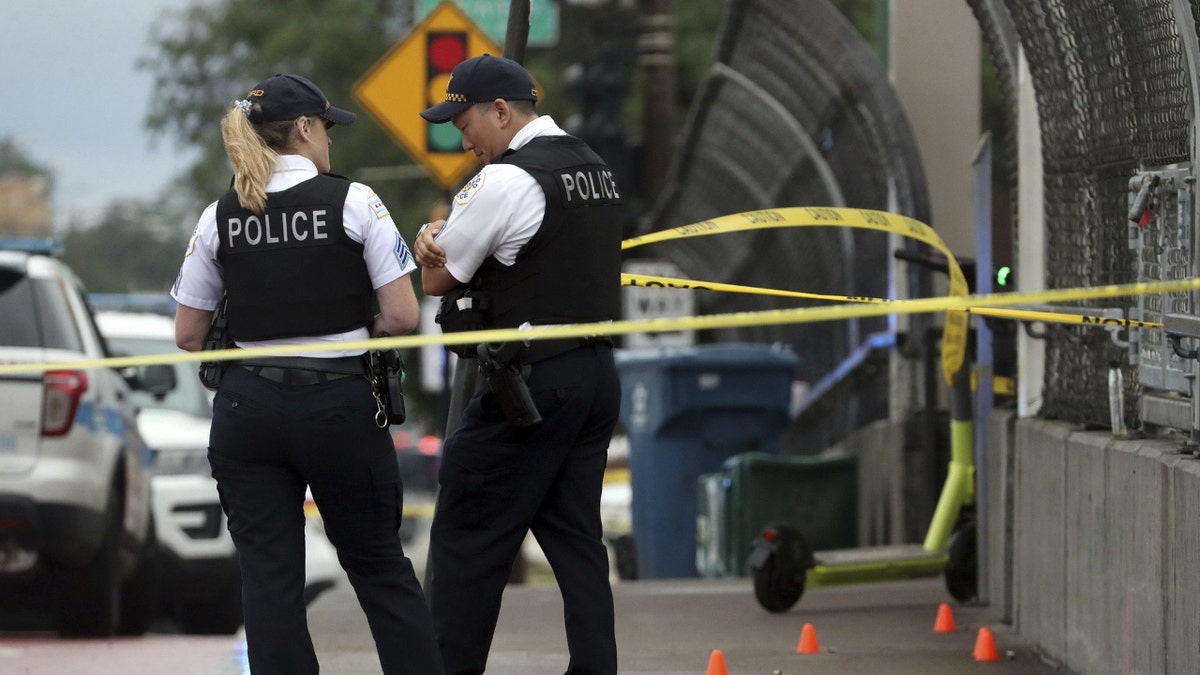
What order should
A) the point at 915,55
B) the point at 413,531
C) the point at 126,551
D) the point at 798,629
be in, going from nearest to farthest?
the point at 798,629
the point at 126,551
the point at 915,55
the point at 413,531

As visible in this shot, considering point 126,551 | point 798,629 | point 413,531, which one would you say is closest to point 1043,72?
point 798,629

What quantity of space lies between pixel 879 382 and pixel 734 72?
3802 mm

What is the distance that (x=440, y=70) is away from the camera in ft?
40.4

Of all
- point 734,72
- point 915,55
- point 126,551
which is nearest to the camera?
point 126,551

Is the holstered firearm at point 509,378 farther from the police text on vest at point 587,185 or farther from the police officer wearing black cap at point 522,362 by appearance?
the police text on vest at point 587,185

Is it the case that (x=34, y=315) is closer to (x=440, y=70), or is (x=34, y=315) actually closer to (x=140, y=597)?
(x=140, y=597)

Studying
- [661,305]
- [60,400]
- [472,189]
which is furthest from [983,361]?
[661,305]

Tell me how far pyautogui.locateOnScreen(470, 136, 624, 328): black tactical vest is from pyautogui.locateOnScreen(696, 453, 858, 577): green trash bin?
5.64 metres

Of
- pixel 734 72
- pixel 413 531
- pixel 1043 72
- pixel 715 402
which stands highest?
pixel 734 72

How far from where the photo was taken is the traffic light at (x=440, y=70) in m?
12.1

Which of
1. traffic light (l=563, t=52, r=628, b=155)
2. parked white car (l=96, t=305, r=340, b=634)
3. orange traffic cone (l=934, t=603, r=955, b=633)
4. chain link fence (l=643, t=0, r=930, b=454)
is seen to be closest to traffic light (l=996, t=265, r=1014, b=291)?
orange traffic cone (l=934, t=603, r=955, b=633)

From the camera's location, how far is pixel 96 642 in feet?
29.2

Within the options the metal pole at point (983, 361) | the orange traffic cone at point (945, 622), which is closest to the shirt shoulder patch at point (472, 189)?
the orange traffic cone at point (945, 622)

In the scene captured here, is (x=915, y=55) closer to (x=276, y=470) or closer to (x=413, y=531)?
(x=276, y=470)
